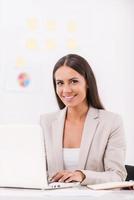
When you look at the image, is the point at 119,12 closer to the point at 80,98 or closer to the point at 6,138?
the point at 80,98

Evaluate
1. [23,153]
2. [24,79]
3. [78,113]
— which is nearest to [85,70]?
[78,113]

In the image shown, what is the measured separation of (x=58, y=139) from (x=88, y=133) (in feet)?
0.56

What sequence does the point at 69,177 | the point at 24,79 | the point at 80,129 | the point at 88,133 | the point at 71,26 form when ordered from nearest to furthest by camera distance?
the point at 69,177, the point at 88,133, the point at 80,129, the point at 24,79, the point at 71,26

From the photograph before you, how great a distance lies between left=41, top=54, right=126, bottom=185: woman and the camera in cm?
221

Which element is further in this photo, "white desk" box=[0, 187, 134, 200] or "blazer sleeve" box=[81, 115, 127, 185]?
"blazer sleeve" box=[81, 115, 127, 185]

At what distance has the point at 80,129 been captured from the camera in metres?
2.38

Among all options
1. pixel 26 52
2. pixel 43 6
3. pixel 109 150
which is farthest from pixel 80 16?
pixel 109 150

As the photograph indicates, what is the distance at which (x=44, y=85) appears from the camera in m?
3.73

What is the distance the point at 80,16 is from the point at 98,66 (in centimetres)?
50

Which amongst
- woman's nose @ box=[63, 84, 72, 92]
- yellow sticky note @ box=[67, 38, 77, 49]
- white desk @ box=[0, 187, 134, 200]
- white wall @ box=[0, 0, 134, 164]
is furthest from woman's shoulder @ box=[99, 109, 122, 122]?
yellow sticky note @ box=[67, 38, 77, 49]

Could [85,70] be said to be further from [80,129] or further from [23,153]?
[23,153]

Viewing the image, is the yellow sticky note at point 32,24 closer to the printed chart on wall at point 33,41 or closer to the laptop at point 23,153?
the printed chart on wall at point 33,41

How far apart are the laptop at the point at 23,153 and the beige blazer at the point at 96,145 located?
74cm

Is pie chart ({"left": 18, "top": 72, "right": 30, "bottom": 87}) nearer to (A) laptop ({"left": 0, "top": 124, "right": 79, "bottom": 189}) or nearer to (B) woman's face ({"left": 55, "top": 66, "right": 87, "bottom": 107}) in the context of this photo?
(B) woman's face ({"left": 55, "top": 66, "right": 87, "bottom": 107})
